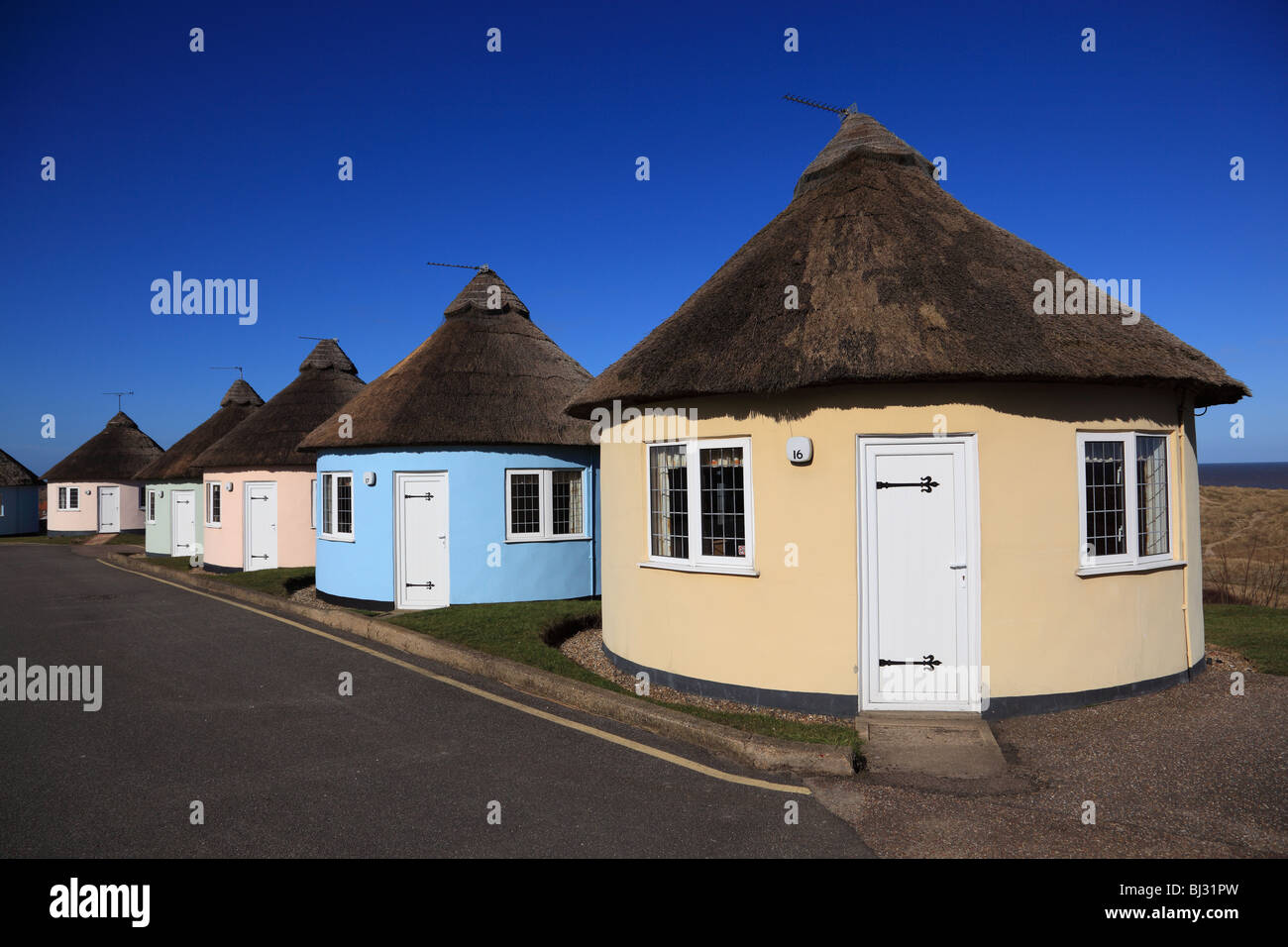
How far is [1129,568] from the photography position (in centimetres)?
776

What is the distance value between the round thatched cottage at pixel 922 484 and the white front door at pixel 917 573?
0.02 metres

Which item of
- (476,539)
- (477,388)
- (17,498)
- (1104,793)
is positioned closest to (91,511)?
(17,498)

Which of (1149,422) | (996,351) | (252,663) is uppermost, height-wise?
(996,351)

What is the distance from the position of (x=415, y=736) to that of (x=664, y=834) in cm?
302

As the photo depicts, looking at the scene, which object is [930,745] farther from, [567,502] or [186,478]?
[186,478]

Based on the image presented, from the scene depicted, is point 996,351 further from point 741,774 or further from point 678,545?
point 741,774

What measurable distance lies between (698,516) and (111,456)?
1658 inches

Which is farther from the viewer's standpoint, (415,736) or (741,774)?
(415,736)

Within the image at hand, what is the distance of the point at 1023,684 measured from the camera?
7.33 meters

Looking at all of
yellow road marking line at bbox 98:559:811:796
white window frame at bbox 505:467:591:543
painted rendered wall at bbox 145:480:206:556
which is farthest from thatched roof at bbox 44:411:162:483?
yellow road marking line at bbox 98:559:811:796

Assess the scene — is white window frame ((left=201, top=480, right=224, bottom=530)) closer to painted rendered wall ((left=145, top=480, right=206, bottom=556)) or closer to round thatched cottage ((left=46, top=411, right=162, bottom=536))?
painted rendered wall ((left=145, top=480, right=206, bottom=556))

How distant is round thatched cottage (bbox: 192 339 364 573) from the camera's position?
68.1ft
